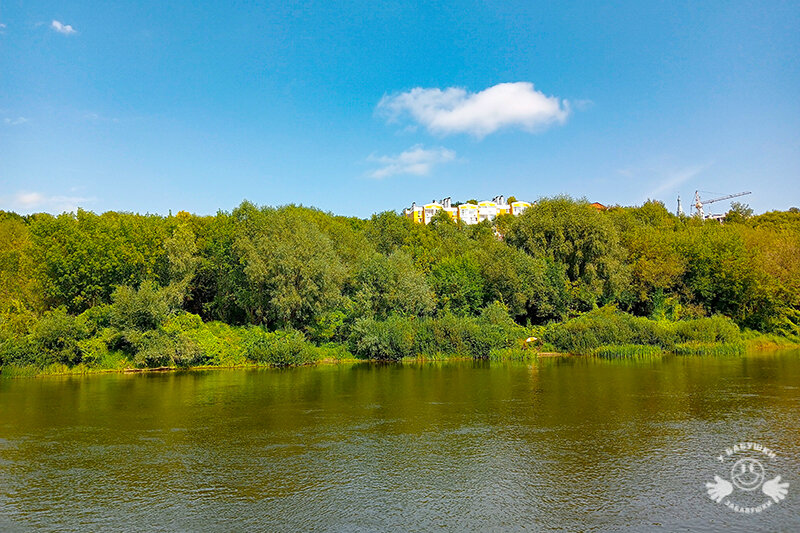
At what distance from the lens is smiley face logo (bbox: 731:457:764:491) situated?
13286 millimetres

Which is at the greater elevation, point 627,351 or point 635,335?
point 635,335

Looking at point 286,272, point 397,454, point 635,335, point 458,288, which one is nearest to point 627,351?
point 635,335

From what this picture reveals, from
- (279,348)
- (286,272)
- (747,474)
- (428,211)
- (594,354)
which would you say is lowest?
(747,474)

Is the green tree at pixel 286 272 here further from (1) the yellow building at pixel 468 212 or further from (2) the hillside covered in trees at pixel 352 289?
(1) the yellow building at pixel 468 212

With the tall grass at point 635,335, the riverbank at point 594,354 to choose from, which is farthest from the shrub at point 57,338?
the tall grass at point 635,335

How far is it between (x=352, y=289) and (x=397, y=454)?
3236cm

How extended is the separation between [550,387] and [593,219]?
27.4m

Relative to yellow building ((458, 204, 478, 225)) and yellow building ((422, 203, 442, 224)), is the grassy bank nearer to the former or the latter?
yellow building ((422, 203, 442, 224))

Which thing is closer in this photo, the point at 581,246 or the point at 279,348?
the point at 279,348

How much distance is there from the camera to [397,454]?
53.3 ft

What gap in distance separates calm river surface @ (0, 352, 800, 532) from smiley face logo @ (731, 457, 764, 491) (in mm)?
338

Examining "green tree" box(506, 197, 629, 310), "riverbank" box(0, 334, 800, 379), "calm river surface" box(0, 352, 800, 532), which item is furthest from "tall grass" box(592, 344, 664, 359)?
"calm river surface" box(0, 352, 800, 532)

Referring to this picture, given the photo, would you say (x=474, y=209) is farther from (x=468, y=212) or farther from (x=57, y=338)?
(x=57, y=338)

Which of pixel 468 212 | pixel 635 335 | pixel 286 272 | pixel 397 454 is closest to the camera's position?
pixel 397 454
